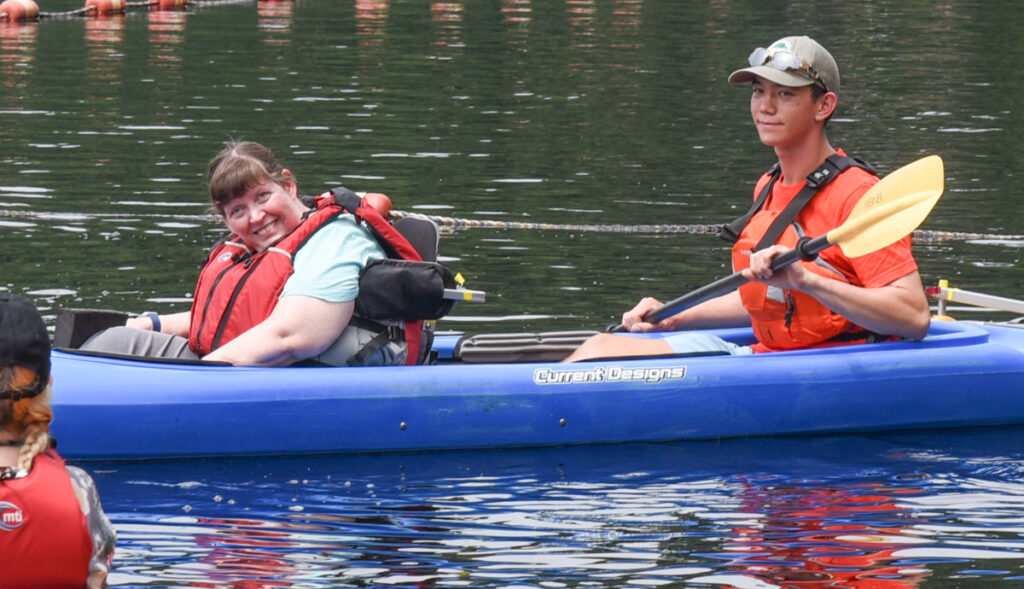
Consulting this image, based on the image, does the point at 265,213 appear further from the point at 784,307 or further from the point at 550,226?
the point at 550,226

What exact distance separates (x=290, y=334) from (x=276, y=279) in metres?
0.19

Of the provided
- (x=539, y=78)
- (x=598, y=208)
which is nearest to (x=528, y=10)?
(x=539, y=78)

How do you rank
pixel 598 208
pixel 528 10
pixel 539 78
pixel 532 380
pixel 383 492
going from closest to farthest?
pixel 383 492
pixel 532 380
pixel 598 208
pixel 539 78
pixel 528 10

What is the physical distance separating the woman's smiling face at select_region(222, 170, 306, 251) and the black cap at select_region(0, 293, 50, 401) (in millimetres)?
2367

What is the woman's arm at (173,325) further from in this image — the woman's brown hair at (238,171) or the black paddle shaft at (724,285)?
the black paddle shaft at (724,285)

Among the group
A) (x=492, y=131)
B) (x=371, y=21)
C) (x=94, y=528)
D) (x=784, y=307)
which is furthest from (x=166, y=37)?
(x=94, y=528)

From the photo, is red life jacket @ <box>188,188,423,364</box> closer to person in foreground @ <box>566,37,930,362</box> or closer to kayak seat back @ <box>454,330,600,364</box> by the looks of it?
kayak seat back @ <box>454,330,600,364</box>

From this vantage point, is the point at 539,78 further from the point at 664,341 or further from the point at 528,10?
the point at 664,341

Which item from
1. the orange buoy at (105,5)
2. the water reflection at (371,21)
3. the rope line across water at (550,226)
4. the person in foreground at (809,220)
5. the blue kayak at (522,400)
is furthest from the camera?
the orange buoy at (105,5)

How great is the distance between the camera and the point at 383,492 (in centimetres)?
550

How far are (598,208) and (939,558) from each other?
6.63 m

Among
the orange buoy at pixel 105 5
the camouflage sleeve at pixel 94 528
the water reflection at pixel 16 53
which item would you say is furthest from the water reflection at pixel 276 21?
the camouflage sleeve at pixel 94 528

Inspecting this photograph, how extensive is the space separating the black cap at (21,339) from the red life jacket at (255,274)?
2.44 metres

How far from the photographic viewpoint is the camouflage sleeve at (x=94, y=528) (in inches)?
126
